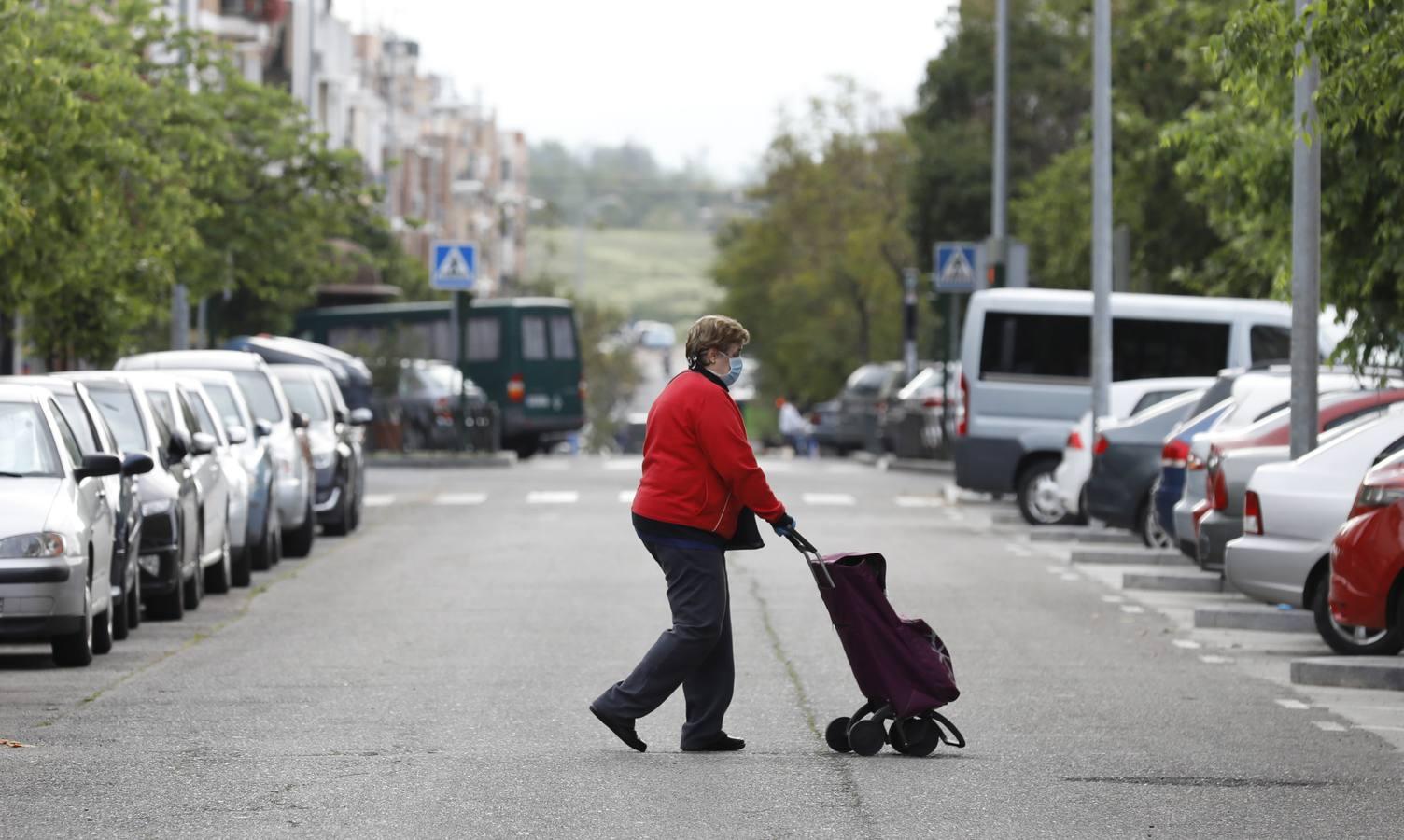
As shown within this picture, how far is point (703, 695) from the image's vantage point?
34.7 feet

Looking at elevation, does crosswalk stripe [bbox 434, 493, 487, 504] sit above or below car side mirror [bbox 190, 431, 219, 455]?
below

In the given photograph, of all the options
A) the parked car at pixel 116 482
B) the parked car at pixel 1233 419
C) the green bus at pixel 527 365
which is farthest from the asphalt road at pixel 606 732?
the green bus at pixel 527 365

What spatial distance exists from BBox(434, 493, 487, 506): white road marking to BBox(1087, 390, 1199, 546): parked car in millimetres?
10552

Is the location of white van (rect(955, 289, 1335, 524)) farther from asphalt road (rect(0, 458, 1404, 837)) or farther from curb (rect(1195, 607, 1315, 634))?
curb (rect(1195, 607, 1315, 634))

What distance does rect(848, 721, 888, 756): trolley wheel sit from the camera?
10453mm

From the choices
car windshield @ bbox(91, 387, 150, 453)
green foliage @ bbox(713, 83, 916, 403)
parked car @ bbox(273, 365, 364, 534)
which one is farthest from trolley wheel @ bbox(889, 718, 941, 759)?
green foliage @ bbox(713, 83, 916, 403)

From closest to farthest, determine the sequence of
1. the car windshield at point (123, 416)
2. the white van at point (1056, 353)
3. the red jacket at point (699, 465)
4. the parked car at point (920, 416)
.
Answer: the red jacket at point (699, 465), the car windshield at point (123, 416), the white van at point (1056, 353), the parked car at point (920, 416)

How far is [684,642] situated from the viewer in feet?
34.3

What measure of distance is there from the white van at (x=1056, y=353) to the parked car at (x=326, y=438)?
6.72 m

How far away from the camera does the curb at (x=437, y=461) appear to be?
140 feet

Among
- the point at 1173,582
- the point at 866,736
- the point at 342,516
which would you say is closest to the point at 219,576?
the point at 342,516

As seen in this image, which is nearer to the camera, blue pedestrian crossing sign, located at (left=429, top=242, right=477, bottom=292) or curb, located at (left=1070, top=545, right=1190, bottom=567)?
curb, located at (left=1070, top=545, right=1190, bottom=567)

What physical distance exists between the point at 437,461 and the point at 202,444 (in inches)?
958

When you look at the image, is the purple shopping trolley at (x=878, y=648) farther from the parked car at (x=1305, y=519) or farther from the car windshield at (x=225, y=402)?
the car windshield at (x=225, y=402)
